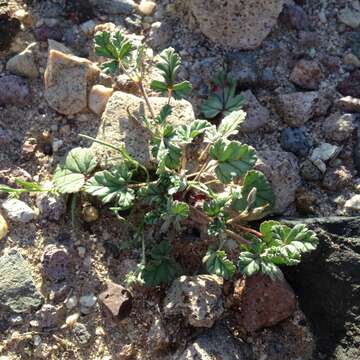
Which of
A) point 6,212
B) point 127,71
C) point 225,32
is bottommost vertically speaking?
point 6,212

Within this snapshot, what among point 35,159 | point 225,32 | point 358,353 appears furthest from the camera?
point 225,32

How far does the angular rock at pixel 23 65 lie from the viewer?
381cm

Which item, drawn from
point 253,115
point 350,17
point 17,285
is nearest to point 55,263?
point 17,285

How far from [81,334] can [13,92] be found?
147cm

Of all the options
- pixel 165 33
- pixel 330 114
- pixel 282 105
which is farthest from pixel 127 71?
pixel 330 114

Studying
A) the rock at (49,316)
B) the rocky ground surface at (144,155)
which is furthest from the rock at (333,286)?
the rock at (49,316)

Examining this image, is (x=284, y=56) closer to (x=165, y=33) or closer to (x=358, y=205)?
(x=165, y=33)

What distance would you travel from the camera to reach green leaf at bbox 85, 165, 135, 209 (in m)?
3.22

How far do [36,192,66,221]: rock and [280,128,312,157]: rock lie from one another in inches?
51.7

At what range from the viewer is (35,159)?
3.66m

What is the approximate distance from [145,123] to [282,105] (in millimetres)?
882

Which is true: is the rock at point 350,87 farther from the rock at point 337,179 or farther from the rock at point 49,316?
the rock at point 49,316

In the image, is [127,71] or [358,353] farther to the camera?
[127,71]

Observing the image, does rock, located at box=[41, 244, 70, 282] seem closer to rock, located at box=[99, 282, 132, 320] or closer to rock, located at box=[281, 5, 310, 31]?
rock, located at box=[99, 282, 132, 320]
